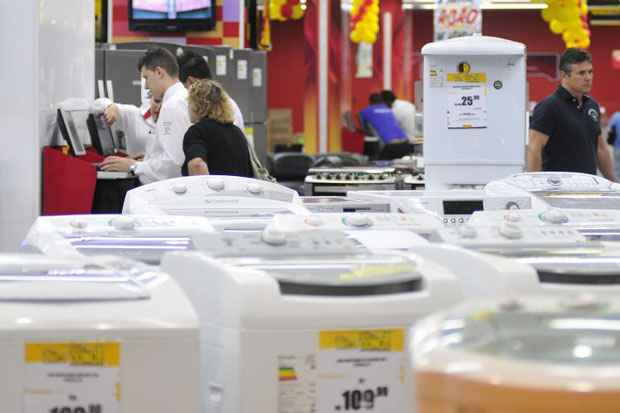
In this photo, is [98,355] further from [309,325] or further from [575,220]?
[575,220]

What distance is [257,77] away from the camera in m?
12.5

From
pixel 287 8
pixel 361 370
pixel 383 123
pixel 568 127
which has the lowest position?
pixel 383 123

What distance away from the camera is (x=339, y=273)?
2.72 m

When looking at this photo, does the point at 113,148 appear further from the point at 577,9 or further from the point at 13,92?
the point at 577,9

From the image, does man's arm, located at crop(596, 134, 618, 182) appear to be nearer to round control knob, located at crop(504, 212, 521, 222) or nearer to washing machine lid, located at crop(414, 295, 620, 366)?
round control knob, located at crop(504, 212, 521, 222)

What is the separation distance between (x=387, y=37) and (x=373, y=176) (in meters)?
16.5

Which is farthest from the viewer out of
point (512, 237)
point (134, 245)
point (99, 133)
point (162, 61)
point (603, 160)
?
point (603, 160)

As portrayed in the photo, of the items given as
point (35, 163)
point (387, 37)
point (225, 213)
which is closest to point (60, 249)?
point (225, 213)

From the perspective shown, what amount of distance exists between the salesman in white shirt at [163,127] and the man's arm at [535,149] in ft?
6.20

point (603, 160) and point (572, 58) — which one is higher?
point (572, 58)

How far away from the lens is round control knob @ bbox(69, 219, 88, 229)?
359 centimetres

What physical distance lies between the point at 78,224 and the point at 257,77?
8.98 meters

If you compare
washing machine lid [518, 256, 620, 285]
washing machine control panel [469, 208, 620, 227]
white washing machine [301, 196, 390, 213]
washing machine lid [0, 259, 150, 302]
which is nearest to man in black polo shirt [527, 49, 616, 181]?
white washing machine [301, 196, 390, 213]

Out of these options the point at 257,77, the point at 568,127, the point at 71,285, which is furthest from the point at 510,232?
the point at 257,77
